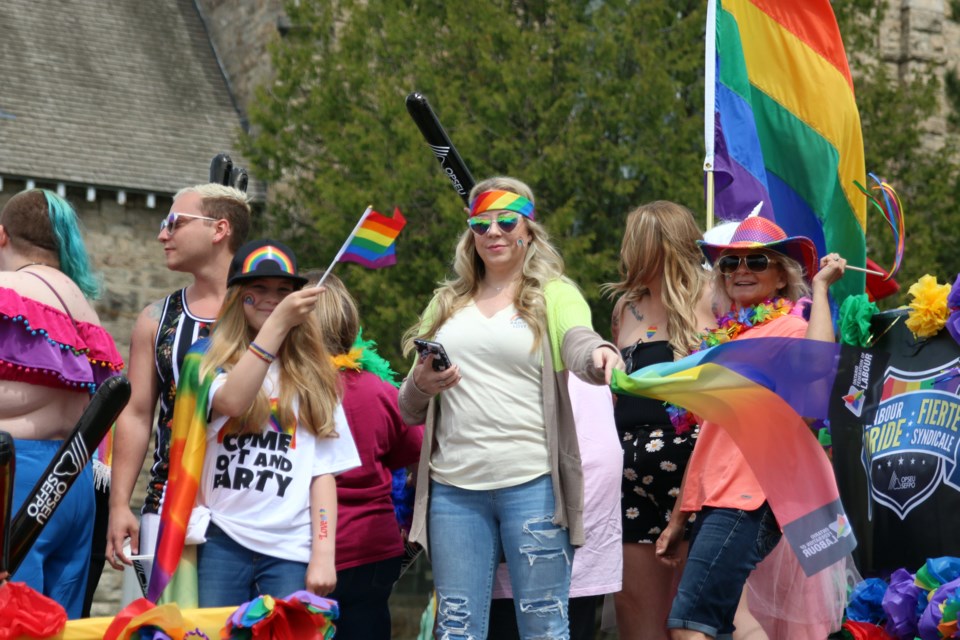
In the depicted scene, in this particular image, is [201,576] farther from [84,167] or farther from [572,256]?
[84,167]

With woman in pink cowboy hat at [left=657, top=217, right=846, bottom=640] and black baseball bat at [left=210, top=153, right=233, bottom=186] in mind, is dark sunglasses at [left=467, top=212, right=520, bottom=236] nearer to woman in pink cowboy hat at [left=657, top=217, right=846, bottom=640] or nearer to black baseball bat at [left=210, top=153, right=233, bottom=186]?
woman in pink cowboy hat at [left=657, top=217, right=846, bottom=640]

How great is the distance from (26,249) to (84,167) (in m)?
15.1

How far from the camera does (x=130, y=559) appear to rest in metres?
4.84

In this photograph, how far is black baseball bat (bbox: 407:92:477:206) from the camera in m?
6.21

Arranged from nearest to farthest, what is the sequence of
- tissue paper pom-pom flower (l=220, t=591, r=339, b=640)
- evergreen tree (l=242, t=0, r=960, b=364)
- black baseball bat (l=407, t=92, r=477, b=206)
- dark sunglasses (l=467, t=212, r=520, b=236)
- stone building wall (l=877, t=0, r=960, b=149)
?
tissue paper pom-pom flower (l=220, t=591, r=339, b=640) → dark sunglasses (l=467, t=212, r=520, b=236) → black baseball bat (l=407, t=92, r=477, b=206) → evergreen tree (l=242, t=0, r=960, b=364) → stone building wall (l=877, t=0, r=960, b=149)

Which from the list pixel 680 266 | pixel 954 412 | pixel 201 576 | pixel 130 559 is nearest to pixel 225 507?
pixel 201 576

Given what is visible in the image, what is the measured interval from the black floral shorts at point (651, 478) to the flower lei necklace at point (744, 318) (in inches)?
15.6

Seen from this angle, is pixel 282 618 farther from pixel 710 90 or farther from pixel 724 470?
pixel 710 90

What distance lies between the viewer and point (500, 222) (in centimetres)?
505

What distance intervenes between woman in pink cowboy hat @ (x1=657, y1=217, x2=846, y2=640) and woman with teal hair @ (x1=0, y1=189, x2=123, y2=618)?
209cm

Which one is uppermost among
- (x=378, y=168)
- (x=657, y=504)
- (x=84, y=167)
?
(x=657, y=504)

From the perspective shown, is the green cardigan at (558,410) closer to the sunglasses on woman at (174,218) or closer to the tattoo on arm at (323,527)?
the tattoo on arm at (323,527)

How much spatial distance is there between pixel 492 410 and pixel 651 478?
3.07ft

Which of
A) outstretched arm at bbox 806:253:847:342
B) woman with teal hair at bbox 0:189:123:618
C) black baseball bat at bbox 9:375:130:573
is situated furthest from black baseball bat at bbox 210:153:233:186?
outstretched arm at bbox 806:253:847:342
